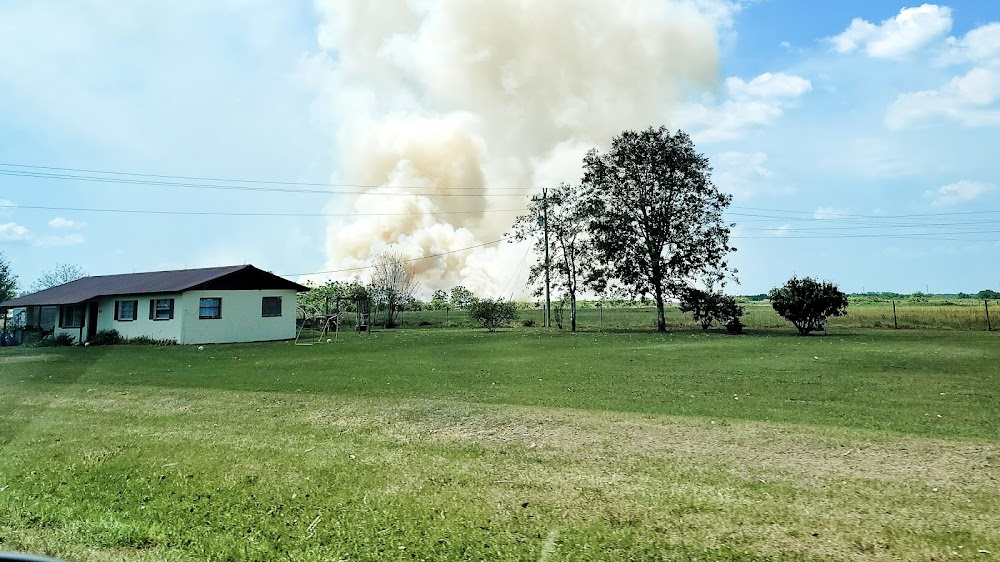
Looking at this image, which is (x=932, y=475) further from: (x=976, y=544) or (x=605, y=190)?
(x=605, y=190)

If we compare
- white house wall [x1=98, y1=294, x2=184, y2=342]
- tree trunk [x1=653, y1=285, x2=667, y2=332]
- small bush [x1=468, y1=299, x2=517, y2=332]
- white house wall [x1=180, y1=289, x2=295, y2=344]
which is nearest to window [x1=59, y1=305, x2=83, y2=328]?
white house wall [x1=98, y1=294, x2=184, y2=342]

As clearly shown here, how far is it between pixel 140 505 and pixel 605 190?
38.8 m

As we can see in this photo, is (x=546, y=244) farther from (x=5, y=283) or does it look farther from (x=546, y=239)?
(x=5, y=283)

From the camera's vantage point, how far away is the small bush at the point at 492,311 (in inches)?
1606

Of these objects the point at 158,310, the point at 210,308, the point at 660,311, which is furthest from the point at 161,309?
the point at 660,311

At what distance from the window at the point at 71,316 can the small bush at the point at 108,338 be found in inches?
142

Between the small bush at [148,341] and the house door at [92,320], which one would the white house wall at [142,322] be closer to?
the small bush at [148,341]

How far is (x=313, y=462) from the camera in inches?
251

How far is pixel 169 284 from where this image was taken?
3300 cm

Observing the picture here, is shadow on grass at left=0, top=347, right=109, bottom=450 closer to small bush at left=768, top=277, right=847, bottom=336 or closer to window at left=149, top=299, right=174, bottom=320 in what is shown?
window at left=149, top=299, right=174, bottom=320

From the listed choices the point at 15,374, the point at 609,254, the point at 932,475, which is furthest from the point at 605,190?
the point at 932,475

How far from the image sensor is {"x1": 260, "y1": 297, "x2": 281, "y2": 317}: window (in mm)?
33938

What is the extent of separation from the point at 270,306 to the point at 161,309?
547 cm

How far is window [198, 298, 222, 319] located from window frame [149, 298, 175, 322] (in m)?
1.51
